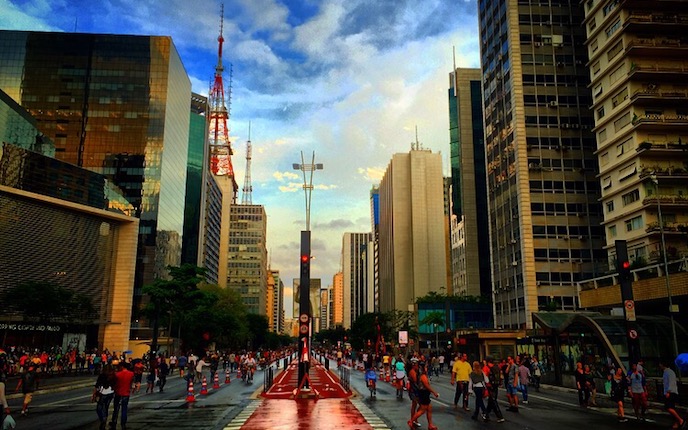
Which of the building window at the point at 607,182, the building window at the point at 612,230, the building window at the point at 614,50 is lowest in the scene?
the building window at the point at 612,230

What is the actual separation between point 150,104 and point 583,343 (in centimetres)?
10336

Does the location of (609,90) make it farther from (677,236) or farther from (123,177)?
(123,177)

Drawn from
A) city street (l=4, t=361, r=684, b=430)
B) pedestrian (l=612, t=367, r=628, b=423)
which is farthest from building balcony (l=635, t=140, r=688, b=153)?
pedestrian (l=612, t=367, r=628, b=423)

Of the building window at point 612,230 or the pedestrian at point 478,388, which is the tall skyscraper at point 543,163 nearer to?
the building window at point 612,230

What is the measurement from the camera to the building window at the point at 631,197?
51.2 meters

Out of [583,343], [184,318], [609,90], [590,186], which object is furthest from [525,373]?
[184,318]

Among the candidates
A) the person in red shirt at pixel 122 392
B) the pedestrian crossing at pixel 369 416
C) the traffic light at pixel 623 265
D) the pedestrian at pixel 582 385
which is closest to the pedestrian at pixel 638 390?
the pedestrian at pixel 582 385

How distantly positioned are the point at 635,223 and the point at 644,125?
946 cm

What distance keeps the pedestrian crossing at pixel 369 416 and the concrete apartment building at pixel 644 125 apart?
Answer: 30632 millimetres

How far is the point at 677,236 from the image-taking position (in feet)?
160

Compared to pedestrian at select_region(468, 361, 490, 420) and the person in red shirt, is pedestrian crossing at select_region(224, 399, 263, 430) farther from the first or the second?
pedestrian at select_region(468, 361, 490, 420)

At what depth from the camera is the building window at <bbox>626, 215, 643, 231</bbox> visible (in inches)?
1982

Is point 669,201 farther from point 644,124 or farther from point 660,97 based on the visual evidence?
point 660,97

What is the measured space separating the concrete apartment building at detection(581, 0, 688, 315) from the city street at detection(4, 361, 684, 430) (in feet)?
89.6
